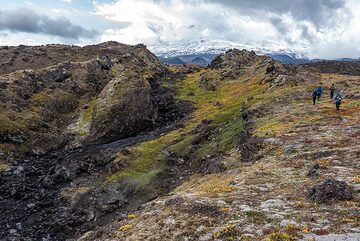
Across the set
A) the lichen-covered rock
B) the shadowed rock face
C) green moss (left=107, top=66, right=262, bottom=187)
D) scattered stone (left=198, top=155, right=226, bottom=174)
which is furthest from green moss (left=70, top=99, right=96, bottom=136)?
scattered stone (left=198, top=155, right=226, bottom=174)

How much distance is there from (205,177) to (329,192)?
20.9 m

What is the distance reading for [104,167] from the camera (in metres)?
67.4

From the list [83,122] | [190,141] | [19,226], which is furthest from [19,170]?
[190,141]

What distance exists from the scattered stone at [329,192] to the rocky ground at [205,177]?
0.07 metres

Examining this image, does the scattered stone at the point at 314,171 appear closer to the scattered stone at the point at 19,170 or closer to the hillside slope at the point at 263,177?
the hillside slope at the point at 263,177

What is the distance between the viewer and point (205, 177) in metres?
47.9

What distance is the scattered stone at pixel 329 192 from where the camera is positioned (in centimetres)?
2806

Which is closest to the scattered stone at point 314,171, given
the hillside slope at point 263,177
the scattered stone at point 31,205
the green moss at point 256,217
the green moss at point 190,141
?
the hillside slope at point 263,177

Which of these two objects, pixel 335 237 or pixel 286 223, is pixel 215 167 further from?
pixel 335 237

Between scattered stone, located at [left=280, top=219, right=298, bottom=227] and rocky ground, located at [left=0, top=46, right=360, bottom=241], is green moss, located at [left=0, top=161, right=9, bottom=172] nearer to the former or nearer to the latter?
rocky ground, located at [left=0, top=46, right=360, bottom=241]

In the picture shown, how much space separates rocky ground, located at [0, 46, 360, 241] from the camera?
26875 millimetres

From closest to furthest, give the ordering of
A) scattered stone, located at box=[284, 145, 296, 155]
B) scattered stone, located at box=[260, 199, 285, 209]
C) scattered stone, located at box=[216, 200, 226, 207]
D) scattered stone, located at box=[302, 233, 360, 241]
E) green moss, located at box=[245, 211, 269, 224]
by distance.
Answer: scattered stone, located at box=[302, 233, 360, 241], green moss, located at box=[245, 211, 269, 224], scattered stone, located at box=[260, 199, 285, 209], scattered stone, located at box=[216, 200, 226, 207], scattered stone, located at box=[284, 145, 296, 155]

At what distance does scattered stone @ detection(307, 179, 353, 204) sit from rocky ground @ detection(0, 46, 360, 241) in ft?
0.24

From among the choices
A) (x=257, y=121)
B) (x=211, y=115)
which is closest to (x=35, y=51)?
(x=211, y=115)
